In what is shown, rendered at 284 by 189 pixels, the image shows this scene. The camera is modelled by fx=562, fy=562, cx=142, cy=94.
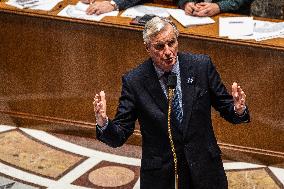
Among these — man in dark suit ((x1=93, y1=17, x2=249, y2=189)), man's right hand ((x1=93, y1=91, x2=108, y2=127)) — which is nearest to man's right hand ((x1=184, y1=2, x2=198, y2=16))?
man in dark suit ((x1=93, y1=17, x2=249, y2=189))

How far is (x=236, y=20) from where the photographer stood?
178 inches

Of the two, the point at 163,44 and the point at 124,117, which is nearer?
the point at 163,44

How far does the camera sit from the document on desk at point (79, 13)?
183 inches

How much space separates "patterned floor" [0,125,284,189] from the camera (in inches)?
171

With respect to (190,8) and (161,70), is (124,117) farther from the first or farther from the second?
(190,8)

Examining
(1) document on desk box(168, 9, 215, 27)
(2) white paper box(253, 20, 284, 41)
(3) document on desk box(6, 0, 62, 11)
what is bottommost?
(2) white paper box(253, 20, 284, 41)

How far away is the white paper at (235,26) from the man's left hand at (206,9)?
9cm

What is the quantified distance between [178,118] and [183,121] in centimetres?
3

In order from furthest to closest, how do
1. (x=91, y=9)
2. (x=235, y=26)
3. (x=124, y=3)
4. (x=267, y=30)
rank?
(x=124, y=3), (x=91, y=9), (x=235, y=26), (x=267, y=30)

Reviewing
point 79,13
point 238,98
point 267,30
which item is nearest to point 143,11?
point 79,13

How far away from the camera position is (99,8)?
471cm

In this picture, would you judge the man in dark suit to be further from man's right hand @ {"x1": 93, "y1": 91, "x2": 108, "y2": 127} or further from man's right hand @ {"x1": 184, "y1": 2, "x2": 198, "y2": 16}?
man's right hand @ {"x1": 184, "y1": 2, "x2": 198, "y2": 16}

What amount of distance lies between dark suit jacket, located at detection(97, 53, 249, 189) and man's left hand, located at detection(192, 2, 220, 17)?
1984mm

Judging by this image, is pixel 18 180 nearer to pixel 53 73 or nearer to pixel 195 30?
pixel 53 73
